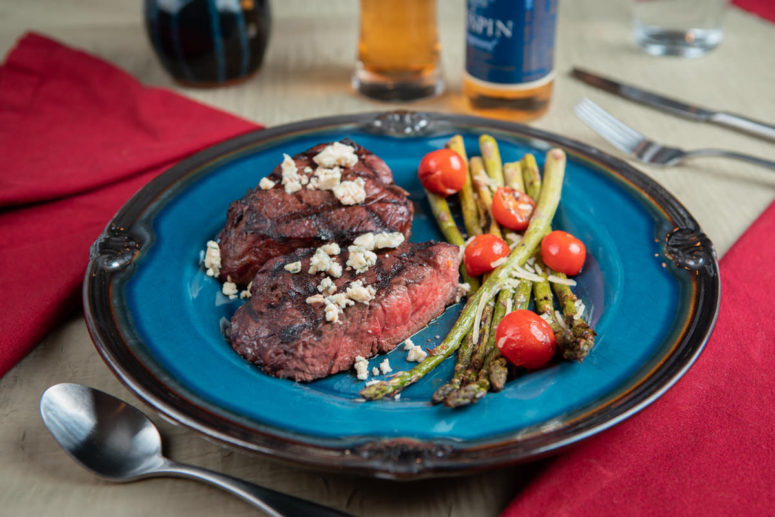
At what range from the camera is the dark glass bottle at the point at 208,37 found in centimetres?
438

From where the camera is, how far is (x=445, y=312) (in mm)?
2930

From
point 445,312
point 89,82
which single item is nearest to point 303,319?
point 445,312

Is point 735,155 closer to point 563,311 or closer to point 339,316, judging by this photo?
point 563,311

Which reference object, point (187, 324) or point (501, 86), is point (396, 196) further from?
point (501, 86)

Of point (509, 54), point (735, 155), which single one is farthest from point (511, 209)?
point (735, 155)

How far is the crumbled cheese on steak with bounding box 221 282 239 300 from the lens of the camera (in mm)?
2955

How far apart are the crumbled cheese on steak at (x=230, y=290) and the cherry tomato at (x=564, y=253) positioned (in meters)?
1.33

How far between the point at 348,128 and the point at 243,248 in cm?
114

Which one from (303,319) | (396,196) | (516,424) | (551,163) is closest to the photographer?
(516,424)

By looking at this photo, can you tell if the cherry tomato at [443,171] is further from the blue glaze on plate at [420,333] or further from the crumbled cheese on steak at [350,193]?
the crumbled cheese on steak at [350,193]

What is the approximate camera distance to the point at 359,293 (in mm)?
2619

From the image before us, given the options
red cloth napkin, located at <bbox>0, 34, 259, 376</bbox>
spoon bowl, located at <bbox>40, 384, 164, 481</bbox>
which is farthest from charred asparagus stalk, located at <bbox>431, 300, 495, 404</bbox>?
red cloth napkin, located at <bbox>0, 34, 259, 376</bbox>

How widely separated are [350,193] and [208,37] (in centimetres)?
207

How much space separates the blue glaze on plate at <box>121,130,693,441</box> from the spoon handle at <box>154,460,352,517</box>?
0.20m
